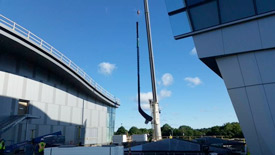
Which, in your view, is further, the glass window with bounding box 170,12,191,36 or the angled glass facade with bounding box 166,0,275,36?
the glass window with bounding box 170,12,191,36

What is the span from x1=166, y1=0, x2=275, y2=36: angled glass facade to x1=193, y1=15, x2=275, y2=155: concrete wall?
514 millimetres

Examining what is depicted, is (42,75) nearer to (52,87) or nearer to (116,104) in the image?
(52,87)

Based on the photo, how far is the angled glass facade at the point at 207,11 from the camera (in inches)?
426

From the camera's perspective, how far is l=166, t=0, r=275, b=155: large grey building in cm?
1056

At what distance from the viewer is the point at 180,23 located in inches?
500

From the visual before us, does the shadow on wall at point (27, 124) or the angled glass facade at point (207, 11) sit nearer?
the angled glass facade at point (207, 11)

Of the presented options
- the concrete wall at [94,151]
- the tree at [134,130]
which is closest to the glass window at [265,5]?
the concrete wall at [94,151]

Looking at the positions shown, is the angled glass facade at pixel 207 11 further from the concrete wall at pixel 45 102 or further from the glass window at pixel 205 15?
the concrete wall at pixel 45 102

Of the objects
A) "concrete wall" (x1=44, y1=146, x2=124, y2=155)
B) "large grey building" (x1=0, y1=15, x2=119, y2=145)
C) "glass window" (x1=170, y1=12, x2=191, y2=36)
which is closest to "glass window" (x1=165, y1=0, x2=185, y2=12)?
"glass window" (x1=170, y1=12, x2=191, y2=36)

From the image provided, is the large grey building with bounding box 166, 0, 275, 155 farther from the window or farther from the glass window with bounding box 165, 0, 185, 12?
the window

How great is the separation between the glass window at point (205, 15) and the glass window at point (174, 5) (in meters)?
0.77

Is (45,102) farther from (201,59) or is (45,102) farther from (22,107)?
(201,59)

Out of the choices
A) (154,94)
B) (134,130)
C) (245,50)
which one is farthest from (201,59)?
(134,130)

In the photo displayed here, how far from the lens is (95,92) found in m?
36.0
